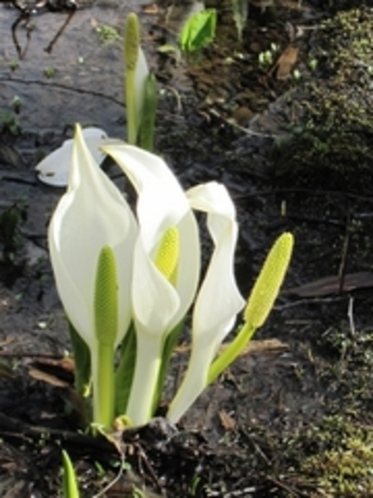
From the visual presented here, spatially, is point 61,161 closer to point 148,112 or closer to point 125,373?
point 148,112

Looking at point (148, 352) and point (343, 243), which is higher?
point (148, 352)

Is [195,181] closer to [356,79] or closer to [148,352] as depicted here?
[356,79]

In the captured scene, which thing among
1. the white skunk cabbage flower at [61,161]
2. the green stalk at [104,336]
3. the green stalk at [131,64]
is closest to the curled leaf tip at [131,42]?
the green stalk at [131,64]

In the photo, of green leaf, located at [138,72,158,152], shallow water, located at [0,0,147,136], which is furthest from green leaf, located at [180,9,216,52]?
green leaf, located at [138,72,158,152]

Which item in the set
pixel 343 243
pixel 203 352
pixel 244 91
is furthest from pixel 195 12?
pixel 203 352

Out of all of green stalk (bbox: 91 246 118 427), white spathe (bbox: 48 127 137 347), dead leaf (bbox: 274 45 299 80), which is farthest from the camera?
dead leaf (bbox: 274 45 299 80)

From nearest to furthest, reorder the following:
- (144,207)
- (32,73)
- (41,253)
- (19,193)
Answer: (144,207), (41,253), (19,193), (32,73)

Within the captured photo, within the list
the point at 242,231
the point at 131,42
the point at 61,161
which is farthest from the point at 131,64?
the point at 242,231

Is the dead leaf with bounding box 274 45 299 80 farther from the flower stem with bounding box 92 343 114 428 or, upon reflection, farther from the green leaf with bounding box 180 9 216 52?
the flower stem with bounding box 92 343 114 428
